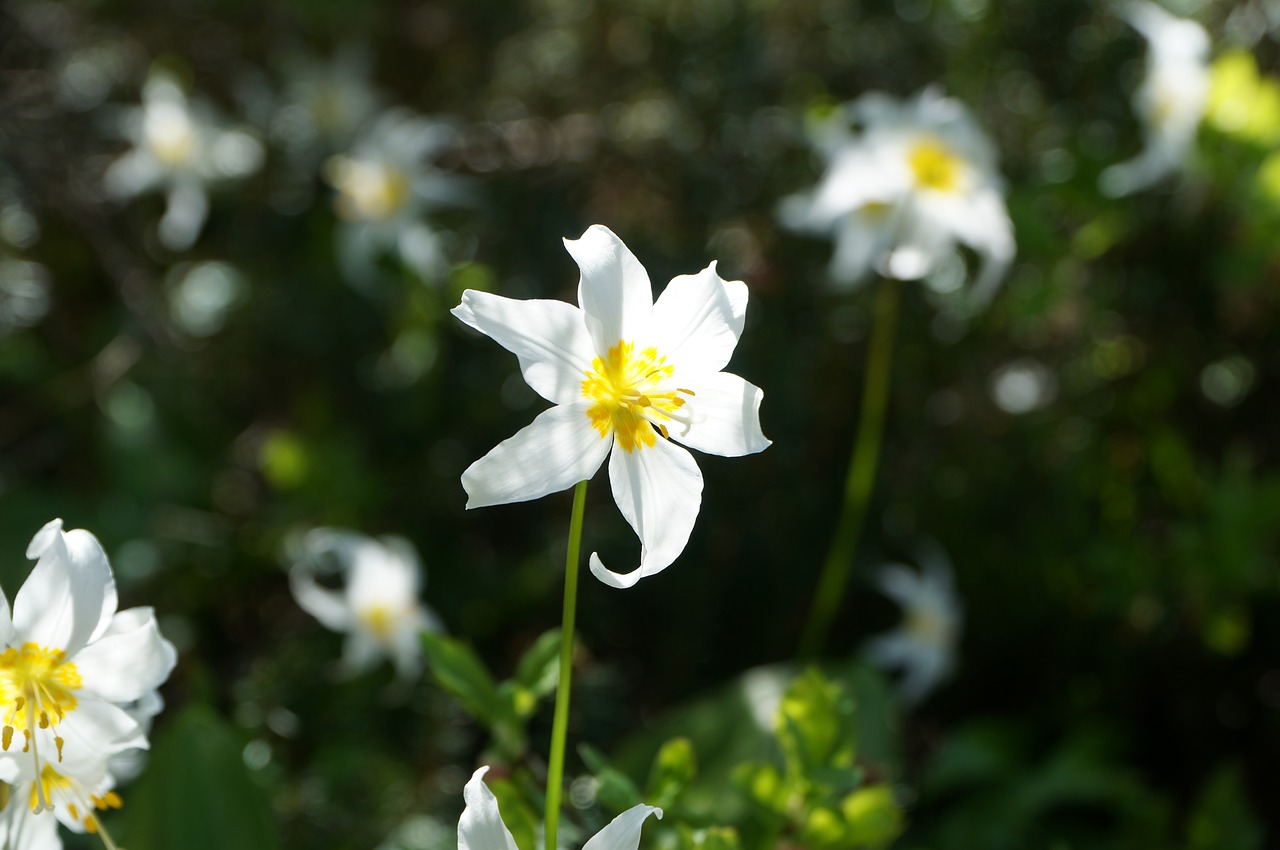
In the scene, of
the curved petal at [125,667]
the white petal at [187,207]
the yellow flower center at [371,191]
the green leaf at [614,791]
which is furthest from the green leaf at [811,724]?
the white petal at [187,207]

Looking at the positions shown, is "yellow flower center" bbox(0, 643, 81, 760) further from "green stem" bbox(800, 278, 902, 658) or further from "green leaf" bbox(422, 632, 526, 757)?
"green stem" bbox(800, 278, 902, 658)

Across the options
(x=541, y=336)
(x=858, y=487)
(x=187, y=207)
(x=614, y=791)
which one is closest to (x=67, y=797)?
(x=614, y=791)

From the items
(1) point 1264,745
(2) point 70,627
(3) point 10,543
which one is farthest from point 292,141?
(1) point 1264,745

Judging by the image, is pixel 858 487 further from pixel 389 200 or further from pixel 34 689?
pixel 34 689

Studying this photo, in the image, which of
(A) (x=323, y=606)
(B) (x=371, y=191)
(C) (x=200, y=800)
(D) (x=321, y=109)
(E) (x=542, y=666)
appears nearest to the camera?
(E) (x=542, y=666)

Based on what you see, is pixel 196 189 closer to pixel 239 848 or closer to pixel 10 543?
pixel 10 543

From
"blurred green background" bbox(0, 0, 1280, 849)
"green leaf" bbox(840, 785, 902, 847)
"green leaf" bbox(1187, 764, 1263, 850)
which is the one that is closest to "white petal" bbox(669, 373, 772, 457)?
"green leaf" bbox(840, 785, 902, 847)
